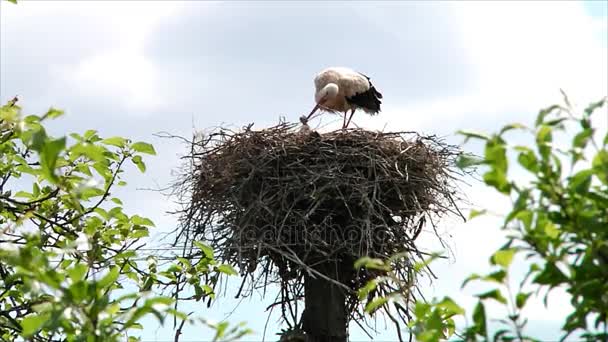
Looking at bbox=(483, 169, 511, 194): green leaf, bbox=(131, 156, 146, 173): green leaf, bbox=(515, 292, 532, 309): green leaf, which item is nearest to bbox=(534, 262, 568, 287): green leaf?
bbox=(515, 292, 532, 309): green leaf

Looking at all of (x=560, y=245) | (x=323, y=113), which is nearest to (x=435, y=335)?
(x=560, y=245)

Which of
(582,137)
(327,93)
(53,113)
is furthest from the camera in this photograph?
(327,93)

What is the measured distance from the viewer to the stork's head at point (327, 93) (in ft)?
24.7

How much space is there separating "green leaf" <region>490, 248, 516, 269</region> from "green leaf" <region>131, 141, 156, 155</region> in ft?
5.50

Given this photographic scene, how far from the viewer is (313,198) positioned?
5.02 m

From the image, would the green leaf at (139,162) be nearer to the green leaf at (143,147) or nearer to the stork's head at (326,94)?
the green leaf at (143,147)

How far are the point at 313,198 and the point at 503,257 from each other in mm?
3399

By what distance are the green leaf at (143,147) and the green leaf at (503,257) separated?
1676 mm

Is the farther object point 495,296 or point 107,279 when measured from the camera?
point 107,279

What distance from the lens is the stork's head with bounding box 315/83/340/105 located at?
24.7 feet

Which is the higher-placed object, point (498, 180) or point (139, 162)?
point (139, 162)

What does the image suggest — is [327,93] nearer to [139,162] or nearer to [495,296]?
[139,162]

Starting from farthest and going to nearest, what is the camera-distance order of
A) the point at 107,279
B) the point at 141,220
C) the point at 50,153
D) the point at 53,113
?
the point at 141,220
the point at 53,113
the point at 107,279
the point at 50,153

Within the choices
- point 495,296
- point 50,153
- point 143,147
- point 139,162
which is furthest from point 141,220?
point 495,296
